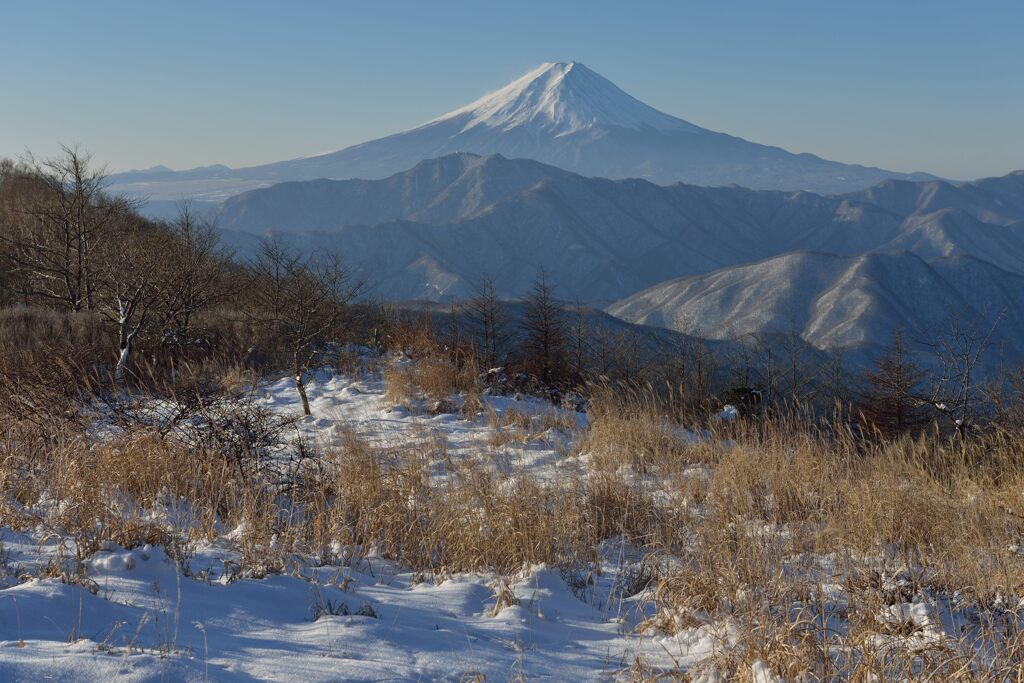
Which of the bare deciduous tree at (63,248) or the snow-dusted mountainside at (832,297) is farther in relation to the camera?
the snow-dusted mountainside at (832,297)

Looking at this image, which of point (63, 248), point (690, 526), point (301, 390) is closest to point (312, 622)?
point (690, 526)

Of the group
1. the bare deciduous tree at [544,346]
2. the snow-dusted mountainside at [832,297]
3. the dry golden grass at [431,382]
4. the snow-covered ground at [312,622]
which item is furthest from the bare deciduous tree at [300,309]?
the snow-dusted mountainside at [832,297]

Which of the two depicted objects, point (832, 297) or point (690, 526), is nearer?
point (690, 526)

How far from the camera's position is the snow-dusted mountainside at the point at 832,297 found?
131 m

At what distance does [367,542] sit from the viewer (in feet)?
13.3

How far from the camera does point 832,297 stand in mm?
141125

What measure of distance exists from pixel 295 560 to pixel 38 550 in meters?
1.14

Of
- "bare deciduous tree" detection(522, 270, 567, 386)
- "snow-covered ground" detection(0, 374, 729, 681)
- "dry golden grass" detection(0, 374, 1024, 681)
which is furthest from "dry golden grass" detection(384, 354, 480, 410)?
"snow-covered ground" detection(0, 374, 729, 681)

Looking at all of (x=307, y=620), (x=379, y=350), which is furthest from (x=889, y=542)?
(x=379, y=350)

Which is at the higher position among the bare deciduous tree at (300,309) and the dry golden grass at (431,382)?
the bare deciduous tree at (300,309)

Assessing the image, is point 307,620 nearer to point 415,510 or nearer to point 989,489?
point 415,510

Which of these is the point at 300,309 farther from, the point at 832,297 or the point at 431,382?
the point at 832,297

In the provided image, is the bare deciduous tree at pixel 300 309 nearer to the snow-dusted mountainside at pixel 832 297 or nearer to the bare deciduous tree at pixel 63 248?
the bare deciduous tree at pixel 63 248

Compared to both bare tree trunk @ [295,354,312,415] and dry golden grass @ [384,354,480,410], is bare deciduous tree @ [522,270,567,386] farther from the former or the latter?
bare tree trunk @ [295,354,312,415]
